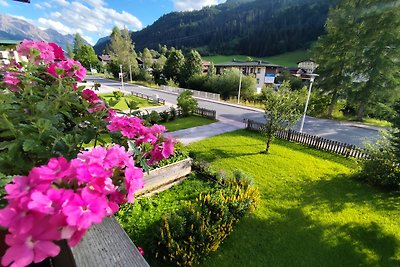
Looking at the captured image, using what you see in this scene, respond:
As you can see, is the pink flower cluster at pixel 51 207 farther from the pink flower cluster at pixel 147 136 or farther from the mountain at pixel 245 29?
the mountain at pixel 245 29

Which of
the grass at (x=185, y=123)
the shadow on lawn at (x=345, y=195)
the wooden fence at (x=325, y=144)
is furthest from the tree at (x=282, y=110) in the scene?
the grass at (x=185, y=123)

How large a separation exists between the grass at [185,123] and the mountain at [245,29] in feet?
213

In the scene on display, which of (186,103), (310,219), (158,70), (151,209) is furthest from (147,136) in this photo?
(158,70)

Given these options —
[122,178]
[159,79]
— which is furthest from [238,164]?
[159,79]

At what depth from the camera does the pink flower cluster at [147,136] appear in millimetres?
1637

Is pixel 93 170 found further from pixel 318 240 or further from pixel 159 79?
pixel 159 79

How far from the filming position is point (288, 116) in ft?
33.7

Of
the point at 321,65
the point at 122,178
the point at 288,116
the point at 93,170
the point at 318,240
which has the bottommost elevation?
the point at 318,240

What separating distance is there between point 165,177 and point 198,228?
2.70 m

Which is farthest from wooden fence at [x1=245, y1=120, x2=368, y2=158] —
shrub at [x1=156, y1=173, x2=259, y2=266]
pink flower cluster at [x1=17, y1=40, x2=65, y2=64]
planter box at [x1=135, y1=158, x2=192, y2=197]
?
pink flower cluster at [x1=17, y1=40, x2=65, y2=64]

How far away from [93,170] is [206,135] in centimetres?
1263

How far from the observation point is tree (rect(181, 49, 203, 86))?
1565 inches

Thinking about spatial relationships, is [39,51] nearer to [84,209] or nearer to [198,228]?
[84,209]

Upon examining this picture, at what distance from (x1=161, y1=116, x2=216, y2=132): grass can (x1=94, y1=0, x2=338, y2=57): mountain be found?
65.0 meters
